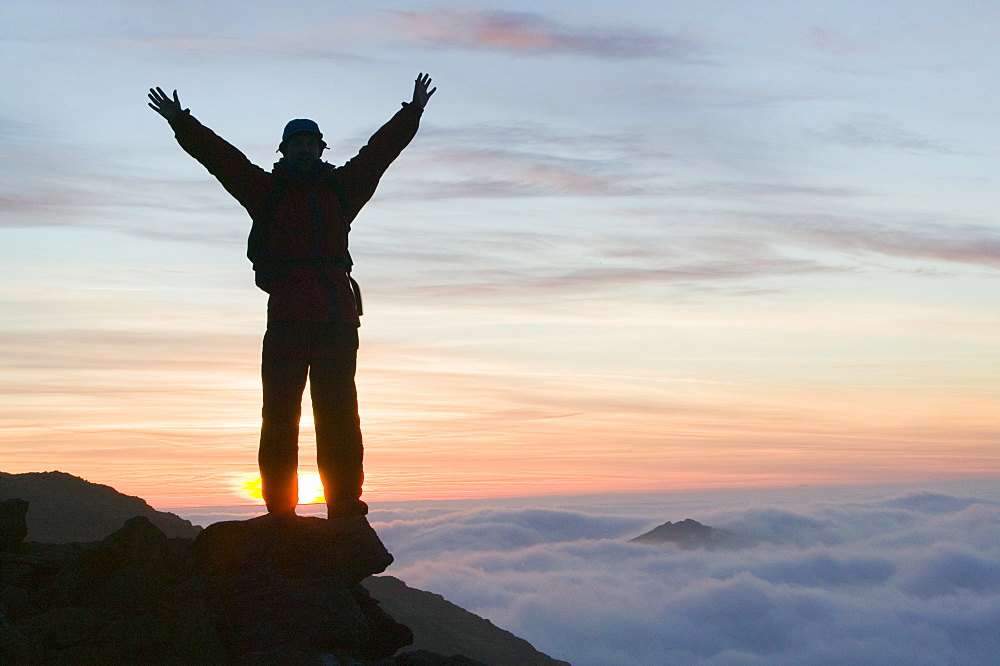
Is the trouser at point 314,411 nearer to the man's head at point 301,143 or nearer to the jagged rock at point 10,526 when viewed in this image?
the man's head at point 301,143

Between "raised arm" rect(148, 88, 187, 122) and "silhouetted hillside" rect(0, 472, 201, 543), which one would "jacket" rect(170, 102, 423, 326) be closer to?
"raised arm" rect(148, 88, 187, 122)

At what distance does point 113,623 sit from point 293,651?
1683 millimetres

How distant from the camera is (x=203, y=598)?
959 centimetres

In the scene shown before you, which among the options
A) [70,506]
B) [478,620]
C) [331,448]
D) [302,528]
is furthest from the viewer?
[478,620]

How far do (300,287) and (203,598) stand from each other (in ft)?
11.9

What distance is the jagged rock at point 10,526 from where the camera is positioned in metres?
10.3

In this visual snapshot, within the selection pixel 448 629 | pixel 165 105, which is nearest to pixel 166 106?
pixel 165 105

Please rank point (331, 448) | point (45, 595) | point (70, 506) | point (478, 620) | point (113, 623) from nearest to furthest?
point (113, 623), point (45, 595), point (331, 448), point (70, 506), point (478, 620)

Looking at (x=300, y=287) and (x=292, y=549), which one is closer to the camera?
(x=292, y=549)

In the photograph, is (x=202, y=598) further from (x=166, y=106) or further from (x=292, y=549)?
(x=166, y=106)

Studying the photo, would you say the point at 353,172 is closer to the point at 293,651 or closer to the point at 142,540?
the point at 142,540

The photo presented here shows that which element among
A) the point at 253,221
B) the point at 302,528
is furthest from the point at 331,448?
the point at 253,221

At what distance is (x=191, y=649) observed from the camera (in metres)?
8.85

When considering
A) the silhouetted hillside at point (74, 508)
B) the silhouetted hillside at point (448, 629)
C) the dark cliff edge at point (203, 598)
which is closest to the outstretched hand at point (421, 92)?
the dark cliff edge at point (203, 598)
